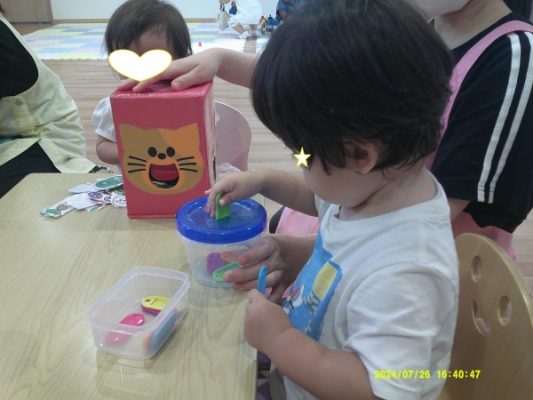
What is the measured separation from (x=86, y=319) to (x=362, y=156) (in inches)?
15.5

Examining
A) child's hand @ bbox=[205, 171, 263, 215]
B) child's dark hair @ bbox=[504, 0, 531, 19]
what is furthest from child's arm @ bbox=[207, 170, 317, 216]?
child's dark hair @ bbox=[504, 0, 531, 19]

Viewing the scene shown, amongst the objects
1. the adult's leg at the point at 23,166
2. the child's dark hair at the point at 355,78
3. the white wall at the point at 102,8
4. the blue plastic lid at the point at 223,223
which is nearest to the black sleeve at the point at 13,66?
the adult's leg at the point at 23,166

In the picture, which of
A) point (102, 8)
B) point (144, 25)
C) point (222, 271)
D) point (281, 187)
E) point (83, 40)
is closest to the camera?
point (222, 271)

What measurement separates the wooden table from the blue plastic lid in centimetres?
8

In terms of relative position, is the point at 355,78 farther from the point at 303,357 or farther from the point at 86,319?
the point at 86,319

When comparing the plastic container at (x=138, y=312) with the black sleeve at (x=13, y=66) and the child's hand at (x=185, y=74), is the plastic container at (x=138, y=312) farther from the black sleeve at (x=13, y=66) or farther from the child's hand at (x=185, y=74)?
the black sleeve at (x=13, y=66)

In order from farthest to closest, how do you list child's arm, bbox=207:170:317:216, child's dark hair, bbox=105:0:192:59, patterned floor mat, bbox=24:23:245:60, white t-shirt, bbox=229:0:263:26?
1. white t-shirt, bbox=229:0:263:26
2. patterned floor mat, bbox=24:23:245:60
3. child's dark hair, bbox=105:0:192:59
4. child's arm, bbox=207:170:317:216

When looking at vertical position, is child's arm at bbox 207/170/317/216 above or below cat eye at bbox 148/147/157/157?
below

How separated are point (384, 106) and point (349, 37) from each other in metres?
0.07

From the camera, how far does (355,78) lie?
446mm

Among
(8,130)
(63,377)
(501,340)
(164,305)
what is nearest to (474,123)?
(501,340)

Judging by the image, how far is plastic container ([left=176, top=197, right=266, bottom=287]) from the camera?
0.65m

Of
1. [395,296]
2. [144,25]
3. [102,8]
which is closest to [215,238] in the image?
[395,296]

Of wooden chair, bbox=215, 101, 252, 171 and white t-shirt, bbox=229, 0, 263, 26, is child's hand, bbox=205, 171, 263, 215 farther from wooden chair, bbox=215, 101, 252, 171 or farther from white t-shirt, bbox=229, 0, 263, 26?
white t-shirt, bbox=229, 0, 263, 26
